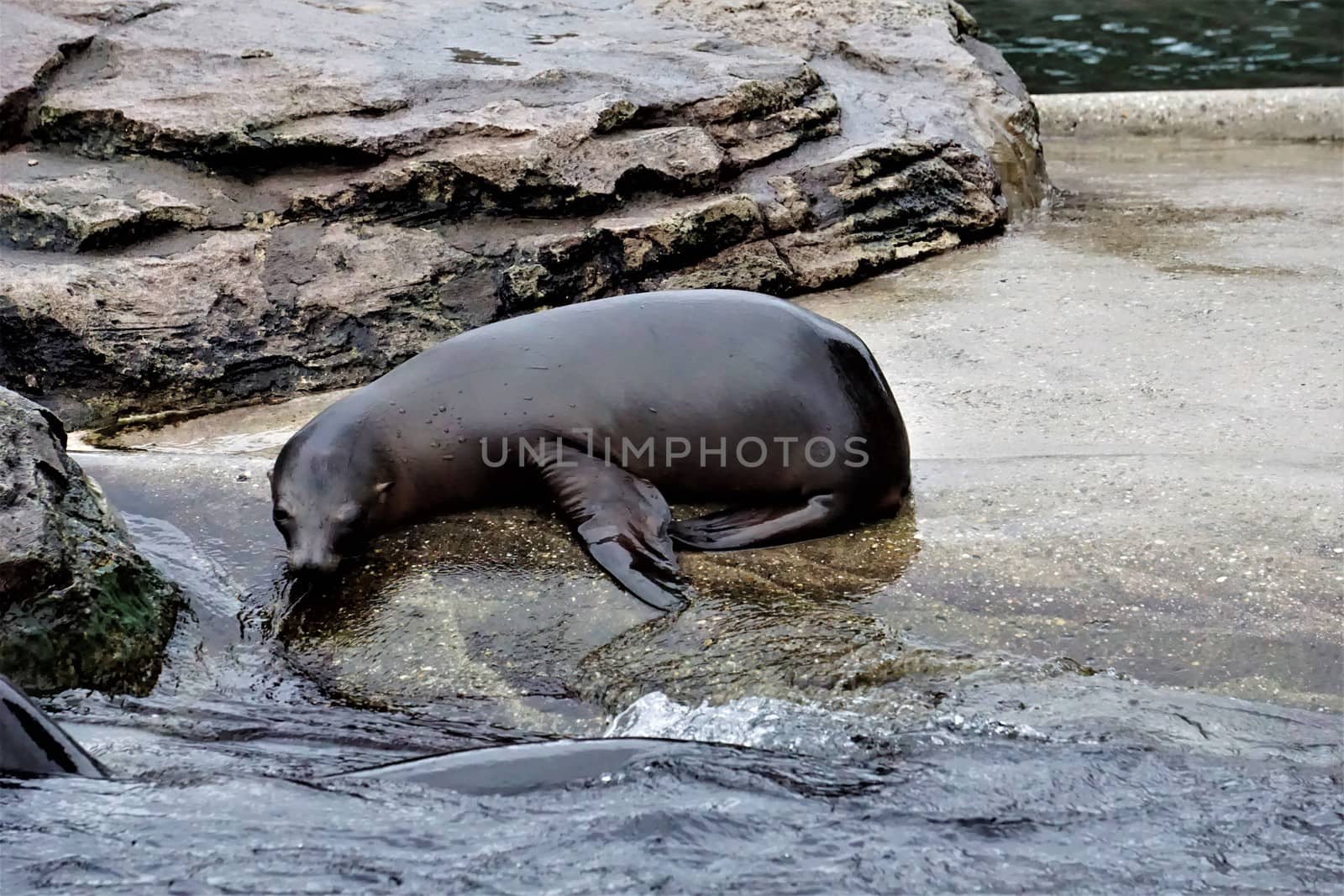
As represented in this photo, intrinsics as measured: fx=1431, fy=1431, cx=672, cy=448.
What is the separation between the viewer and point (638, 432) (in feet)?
10.5

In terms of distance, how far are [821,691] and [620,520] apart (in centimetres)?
71

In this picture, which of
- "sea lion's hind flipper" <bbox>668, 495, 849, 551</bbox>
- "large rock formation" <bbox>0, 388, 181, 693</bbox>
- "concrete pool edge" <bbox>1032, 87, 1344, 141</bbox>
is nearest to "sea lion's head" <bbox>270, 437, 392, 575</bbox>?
"large rock formation" <bbox>0, 388, 181, 693</bbox>

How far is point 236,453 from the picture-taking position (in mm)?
3961

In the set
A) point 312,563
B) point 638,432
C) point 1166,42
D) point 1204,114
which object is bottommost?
point 1166,42

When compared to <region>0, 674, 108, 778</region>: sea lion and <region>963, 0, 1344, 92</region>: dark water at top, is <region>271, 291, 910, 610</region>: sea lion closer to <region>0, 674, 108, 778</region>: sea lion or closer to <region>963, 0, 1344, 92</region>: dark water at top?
<region>0, 674, 108, 778</region>: sea lion

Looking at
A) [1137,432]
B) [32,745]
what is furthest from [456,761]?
[1137,432]

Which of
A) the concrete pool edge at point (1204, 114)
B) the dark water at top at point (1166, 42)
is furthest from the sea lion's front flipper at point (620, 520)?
the dark water at top at point (1166, 42)

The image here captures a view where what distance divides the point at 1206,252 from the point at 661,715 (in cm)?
404

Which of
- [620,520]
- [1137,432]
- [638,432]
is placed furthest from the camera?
[1137,432]

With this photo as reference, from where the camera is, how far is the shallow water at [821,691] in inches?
79.8

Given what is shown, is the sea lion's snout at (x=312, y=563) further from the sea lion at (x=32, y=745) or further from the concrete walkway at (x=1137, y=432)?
the concrete walkway at (x=1137, y=432)

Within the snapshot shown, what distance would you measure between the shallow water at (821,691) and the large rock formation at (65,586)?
0.07m

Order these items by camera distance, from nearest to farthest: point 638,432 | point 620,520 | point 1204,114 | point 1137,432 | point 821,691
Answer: point 821,691 < point 620,520 < point 638,432 < point 1137,432 < point 1204,114

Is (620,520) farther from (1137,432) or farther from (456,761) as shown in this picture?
(1137,432)
